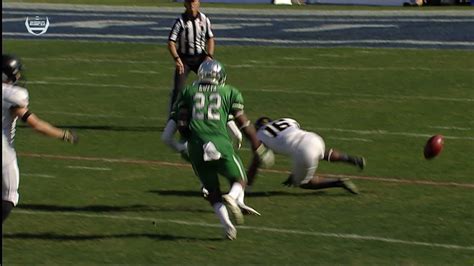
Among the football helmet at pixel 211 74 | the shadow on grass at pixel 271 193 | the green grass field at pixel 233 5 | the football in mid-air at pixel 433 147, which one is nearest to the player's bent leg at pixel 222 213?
the football helmet at pixel 211 74

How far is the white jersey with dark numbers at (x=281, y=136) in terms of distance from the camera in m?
11.5

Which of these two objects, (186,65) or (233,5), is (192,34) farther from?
(233,5)

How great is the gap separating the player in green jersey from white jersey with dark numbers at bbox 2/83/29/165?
5.07 ft

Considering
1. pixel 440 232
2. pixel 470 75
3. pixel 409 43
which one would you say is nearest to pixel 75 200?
pixel 440 232

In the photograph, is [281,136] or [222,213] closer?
[222,213]

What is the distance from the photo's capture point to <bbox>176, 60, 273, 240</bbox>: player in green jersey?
10125mm

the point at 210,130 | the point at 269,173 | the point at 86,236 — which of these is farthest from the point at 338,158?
the point at 86,236

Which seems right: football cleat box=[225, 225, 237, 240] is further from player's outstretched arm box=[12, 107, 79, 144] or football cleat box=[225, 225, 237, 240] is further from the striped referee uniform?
the striped referee uniform

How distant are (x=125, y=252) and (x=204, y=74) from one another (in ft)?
5.51

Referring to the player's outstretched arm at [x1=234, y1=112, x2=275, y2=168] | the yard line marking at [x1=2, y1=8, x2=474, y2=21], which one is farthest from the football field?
the yard line marking at [x1=2, y1=8, x2=474, y2=21]

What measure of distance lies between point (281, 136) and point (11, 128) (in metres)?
3.04

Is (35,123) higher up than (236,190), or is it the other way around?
(35,123)

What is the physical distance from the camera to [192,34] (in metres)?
15.9

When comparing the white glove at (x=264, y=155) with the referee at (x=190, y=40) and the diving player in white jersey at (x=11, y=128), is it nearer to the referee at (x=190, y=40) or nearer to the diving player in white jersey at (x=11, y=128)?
the diving player in white jersey at (x=11, y=128)
